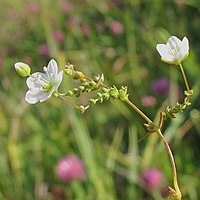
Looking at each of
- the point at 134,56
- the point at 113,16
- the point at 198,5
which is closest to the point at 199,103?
the point at 134,56

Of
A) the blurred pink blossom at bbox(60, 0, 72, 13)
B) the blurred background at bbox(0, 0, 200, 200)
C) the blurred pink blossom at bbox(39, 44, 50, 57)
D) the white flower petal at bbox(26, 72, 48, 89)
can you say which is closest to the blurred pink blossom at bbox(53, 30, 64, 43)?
the blurred background at bbox(0, 0, 200, 200)

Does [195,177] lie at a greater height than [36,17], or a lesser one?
greater

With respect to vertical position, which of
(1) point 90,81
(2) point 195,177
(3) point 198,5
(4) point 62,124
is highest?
(1) point 90,81

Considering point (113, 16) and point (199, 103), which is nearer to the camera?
point (199, 103)

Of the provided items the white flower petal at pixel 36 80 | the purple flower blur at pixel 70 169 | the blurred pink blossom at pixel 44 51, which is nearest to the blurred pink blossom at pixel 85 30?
the blurred pink blossom at pixel 44 51

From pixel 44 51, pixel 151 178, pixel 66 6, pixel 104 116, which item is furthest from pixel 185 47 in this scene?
pixel 66 6

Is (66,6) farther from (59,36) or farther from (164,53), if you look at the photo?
(164,53)

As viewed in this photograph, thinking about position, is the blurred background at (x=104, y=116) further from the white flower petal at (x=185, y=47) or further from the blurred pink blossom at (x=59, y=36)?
the white flower petal at (x=185, y=47)

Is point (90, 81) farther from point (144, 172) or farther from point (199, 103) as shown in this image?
point (199, 103)
